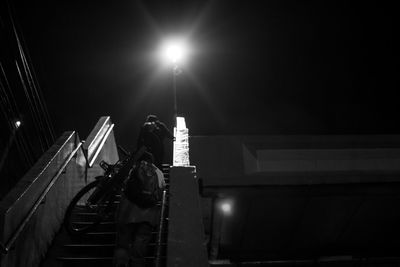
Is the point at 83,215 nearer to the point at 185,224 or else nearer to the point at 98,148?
the point at 185,224

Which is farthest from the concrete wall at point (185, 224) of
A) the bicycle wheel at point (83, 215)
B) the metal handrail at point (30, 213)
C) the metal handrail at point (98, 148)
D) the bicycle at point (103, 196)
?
the metal handrail at point (98, 148)

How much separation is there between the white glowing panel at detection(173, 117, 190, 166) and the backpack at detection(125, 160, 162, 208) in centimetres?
242

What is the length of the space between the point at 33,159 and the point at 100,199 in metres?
6.94

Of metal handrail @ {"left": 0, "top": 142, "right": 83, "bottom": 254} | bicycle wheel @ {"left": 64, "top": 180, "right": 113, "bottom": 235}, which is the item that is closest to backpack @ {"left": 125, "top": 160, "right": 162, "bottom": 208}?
bicycle wheel @ {"left": 64, "top": 180, "right": 113, "bottom": 235}

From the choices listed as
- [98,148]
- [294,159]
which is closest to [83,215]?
[98,148]

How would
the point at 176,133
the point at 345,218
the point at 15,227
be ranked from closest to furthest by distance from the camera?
the point at 15,227, the point at 176,133, the point at 345,218

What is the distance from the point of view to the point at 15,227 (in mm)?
4336

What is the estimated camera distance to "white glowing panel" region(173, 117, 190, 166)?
777cm

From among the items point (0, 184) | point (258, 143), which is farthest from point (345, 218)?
point (0, 184)

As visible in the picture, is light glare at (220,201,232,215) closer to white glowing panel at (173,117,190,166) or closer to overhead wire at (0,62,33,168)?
white glowing panel at (173,117,190,166)

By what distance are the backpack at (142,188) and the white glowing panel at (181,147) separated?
242 cm

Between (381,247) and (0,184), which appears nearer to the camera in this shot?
(381,247)

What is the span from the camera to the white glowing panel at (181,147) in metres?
7.77

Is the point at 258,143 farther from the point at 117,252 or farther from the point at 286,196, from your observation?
the point at 117,252
